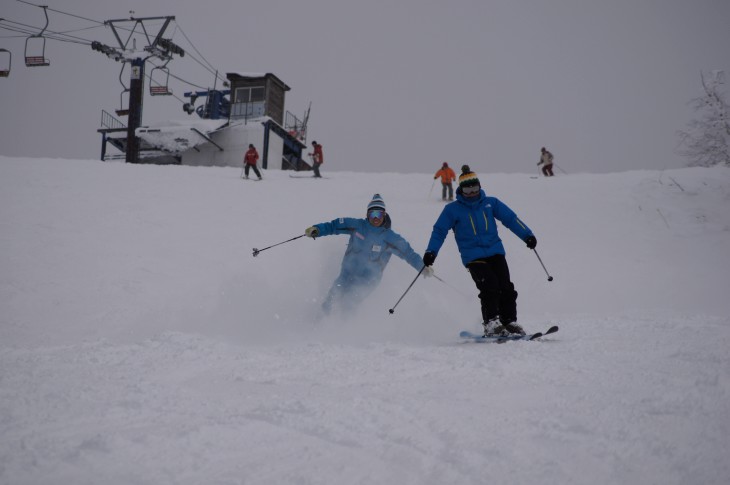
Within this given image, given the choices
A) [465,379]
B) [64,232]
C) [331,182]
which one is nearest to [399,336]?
[465,379]

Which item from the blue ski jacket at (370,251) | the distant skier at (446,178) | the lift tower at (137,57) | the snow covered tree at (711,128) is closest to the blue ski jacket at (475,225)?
the blue ski jacket at (370,251)

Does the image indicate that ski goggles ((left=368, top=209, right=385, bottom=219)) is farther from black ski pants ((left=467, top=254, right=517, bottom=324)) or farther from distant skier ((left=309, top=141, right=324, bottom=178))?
distant skier ((left=309, top=141, right=324, bottom=178))

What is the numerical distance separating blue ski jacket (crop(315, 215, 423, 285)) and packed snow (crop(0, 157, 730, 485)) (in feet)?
1.50

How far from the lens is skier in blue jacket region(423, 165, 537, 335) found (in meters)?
5.13

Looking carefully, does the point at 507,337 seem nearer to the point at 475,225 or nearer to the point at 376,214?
the point at 475,225

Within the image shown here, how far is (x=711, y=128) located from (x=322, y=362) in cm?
2778

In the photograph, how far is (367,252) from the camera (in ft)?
22.2

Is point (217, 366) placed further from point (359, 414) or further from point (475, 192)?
point (475, 192)

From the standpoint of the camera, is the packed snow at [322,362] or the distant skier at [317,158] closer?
the packed snow at [322,362]

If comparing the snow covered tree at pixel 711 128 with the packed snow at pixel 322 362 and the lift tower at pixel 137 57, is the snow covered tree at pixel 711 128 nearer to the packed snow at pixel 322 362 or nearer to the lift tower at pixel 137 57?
the packed snow at pixel 322 362

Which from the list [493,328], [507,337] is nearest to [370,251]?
[493,328]

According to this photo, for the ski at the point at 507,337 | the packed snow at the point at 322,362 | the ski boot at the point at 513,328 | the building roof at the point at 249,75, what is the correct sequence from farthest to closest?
the building roof at the point at 249,75 < the ski boot at the point at 513,328 < the ski at the point at 507,337 < the packed snow at the point at 322,362

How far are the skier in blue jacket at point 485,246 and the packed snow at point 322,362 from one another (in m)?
0.53

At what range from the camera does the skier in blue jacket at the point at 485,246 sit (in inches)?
202
